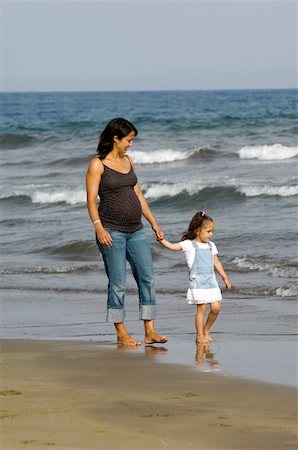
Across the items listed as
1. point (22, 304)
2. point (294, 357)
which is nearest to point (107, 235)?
point (294, 357)

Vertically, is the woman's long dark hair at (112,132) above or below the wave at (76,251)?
above

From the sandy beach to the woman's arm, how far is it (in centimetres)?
83

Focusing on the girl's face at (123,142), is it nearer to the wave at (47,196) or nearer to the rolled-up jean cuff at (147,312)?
the rolled-up jean cuff at (147,312)

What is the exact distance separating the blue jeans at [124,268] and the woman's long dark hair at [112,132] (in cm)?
56

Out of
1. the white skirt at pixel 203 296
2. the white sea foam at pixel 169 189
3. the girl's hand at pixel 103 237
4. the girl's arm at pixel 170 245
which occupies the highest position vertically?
the girl's hand at pixel 103 237

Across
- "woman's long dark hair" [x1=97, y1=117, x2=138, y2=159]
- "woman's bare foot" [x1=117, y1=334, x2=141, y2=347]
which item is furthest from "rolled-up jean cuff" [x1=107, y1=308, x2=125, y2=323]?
"woman's long dark hair" [x1=97, y1=117, x2=138, y2=159]

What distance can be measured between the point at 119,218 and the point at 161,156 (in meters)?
20.5

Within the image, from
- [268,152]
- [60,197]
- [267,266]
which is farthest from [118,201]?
[268,152]

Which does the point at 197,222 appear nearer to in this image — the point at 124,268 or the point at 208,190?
the point at 124,268

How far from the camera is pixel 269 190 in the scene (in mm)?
18266

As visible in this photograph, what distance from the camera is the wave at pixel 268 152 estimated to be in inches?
1012

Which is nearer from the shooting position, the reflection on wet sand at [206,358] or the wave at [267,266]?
the reflection on wet sand at [206,358]

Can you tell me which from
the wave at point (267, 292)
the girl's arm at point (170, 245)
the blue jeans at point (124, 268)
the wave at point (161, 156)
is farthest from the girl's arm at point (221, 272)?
the wave at point (161, 156)

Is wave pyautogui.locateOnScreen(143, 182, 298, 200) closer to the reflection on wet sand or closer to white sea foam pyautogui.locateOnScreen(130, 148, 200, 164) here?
white sea foam pyautogui.locateOnScreen(130, 148, 200, 164)
